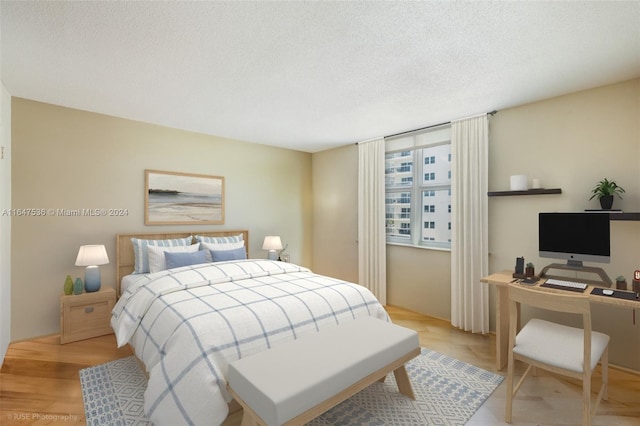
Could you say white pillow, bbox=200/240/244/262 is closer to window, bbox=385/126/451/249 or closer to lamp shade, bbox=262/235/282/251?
lamp shade, bbox=262/235/282/251

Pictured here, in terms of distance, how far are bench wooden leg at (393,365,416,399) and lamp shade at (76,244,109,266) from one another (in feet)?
9.88

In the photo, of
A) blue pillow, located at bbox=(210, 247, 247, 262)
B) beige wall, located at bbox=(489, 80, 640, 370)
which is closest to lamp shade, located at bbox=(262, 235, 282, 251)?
blue pillow, located at bbox=(210, 247, 247, 262)

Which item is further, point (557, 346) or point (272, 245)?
point (272, 245)

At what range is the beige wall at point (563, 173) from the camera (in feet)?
8.29

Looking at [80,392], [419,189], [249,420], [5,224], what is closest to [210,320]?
[249,420]

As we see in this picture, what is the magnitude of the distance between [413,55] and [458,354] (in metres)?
2.66

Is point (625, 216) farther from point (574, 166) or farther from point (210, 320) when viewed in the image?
point (210, 320)

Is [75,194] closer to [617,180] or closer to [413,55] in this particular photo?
[413,55]

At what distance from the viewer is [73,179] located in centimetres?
325

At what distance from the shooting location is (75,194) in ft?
10.7

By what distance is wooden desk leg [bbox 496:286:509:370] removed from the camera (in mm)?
2576

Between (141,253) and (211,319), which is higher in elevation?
(141,253)

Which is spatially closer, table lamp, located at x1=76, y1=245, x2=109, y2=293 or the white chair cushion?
the white chair cushion

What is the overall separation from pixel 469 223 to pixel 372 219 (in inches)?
53.9
